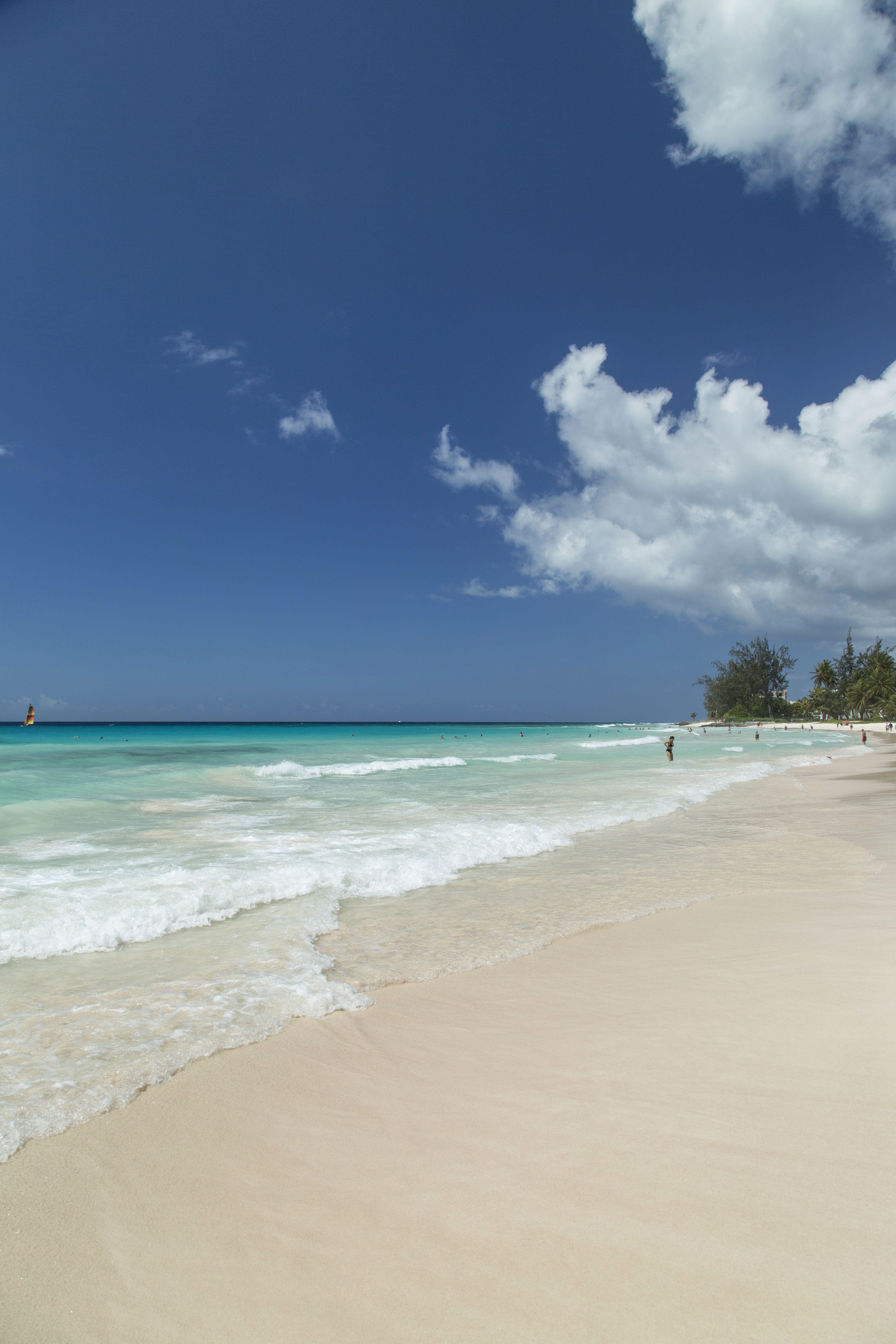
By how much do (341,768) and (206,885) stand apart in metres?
23.8

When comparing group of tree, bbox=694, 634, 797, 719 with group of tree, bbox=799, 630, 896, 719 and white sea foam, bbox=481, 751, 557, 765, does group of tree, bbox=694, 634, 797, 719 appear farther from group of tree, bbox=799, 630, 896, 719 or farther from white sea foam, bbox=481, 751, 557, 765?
white sea foam, bbox=481, 751, 557, 765

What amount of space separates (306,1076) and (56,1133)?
4.32 ft

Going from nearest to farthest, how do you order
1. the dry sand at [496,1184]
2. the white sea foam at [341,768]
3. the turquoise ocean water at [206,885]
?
the dry sand at [496,1184] < the turquoise ocean water at [206,885] < the white sea foam at [341,768]

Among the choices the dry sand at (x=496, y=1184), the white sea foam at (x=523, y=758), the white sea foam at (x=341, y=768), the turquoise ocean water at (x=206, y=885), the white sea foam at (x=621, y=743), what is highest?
the dry sand at (x=496, y=1184)

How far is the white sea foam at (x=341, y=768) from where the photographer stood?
28688mm

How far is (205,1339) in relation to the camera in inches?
86.1

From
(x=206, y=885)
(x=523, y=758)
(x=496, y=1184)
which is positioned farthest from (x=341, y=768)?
(x=496, y=1184)

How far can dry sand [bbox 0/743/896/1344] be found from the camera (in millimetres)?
2262

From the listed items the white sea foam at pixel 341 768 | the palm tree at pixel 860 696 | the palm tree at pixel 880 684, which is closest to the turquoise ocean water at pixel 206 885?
the white sea foam at pixel 341 768

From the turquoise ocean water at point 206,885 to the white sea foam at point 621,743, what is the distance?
2698 centimetres

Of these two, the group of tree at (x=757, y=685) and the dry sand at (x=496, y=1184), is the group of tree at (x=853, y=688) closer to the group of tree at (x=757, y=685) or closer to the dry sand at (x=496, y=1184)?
the group of tree at (x=757, y=685)

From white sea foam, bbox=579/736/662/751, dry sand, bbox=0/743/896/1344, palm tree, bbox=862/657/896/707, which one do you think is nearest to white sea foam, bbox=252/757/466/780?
white sea foam, bbox=579/736/662/751

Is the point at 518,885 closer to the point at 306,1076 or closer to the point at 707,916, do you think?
the point at 707,916

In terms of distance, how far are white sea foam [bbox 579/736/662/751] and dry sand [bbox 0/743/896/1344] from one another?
46.7 m
